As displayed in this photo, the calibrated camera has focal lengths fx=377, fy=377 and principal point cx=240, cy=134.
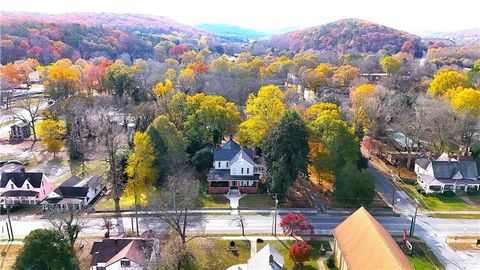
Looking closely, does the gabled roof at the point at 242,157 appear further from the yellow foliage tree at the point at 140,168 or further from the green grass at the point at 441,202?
the green grass at the point at 441,202

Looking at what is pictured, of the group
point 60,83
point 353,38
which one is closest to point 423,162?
point 60,83

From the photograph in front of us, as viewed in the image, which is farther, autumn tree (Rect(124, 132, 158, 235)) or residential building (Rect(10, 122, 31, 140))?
residential building (Rect(10, 122, 31, 140))

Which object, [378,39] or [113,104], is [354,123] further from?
[378,39]

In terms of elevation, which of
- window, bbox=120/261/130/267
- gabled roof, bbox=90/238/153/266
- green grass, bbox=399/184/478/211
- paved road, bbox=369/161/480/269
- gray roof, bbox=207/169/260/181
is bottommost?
green grass, bbox=399/184/478/211

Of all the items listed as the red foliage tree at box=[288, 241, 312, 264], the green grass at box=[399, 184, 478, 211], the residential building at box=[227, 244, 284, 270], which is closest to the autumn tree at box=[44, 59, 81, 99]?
the residential building at box=[227, 244, 284, 270]

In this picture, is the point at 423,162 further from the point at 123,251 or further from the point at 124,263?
the point at 124,263

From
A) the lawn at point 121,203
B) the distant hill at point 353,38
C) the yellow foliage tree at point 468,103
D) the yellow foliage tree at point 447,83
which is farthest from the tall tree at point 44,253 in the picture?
the distant hill at point 353,38

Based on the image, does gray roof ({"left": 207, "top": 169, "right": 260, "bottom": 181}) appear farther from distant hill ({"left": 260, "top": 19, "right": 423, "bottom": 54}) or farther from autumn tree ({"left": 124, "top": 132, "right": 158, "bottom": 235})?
distant hill ({"left": 260, "top": 19, "right": 423, "bottom": 54})
